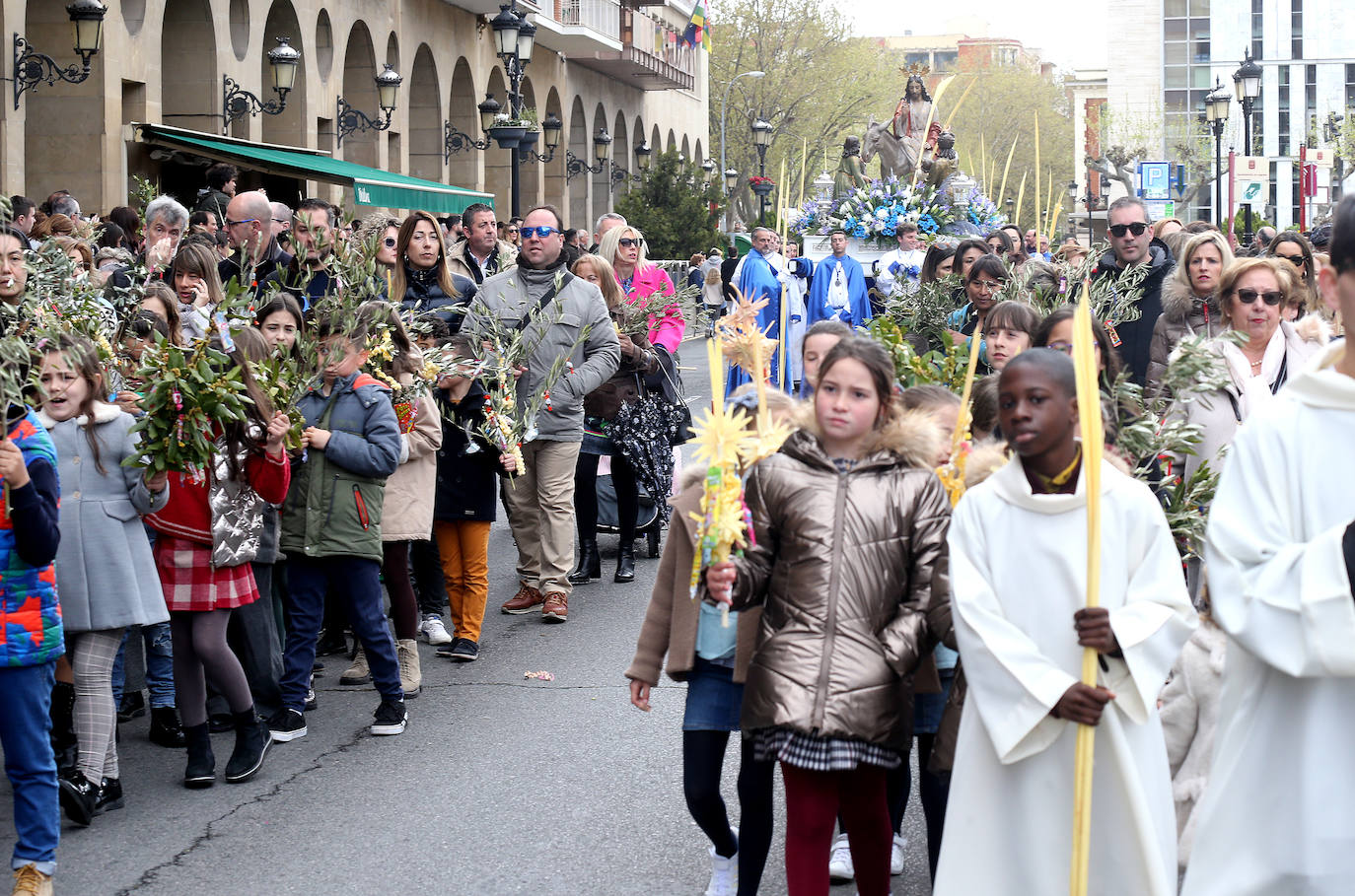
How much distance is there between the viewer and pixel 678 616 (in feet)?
15.5

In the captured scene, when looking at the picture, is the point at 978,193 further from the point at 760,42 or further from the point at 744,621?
the point at 760,42

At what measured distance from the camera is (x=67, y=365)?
219 inches

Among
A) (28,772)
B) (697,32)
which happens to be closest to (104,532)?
(28,772)

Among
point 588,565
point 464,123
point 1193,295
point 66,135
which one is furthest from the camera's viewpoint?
point 464,123

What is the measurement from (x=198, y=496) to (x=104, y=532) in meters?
0.51

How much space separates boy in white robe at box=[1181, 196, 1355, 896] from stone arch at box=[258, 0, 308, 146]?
25599 millimetres

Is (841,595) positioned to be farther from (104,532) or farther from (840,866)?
(104,532)

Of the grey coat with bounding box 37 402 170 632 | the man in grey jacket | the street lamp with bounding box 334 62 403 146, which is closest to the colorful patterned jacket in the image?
the grey coat with bounding box 37 402 170 632

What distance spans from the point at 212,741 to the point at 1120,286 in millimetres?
Result: 4932

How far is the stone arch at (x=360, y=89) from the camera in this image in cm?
3072

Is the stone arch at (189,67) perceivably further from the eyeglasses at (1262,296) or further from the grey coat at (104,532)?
the eyeglasses at (1262,296)

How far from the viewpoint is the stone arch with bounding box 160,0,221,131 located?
2403 cm

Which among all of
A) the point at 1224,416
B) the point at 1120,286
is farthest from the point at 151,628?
the point at 1120,286

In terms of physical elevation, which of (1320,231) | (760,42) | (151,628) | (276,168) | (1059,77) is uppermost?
(1059,77)
